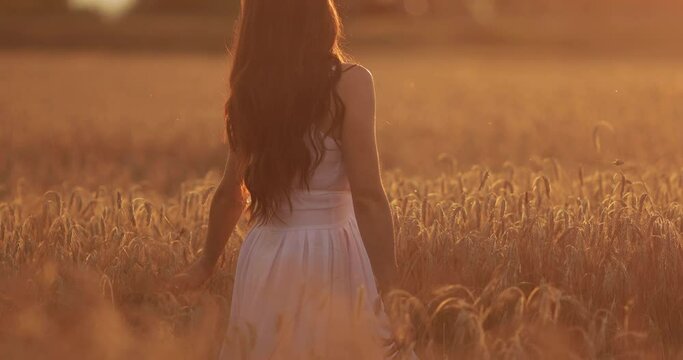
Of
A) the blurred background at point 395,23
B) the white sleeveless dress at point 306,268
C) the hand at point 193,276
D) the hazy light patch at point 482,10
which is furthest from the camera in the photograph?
the hazy light patch at point 482,10

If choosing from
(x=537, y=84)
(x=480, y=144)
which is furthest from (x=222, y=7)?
(x=480, y=144)

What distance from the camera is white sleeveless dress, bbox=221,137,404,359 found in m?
3.88

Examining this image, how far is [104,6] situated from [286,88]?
5301 cm

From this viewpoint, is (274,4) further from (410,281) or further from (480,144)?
(480,144)

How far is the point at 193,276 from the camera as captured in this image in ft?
13.6

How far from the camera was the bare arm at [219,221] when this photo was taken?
13.6 ft

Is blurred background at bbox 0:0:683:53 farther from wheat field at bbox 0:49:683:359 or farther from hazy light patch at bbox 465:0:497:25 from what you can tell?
wheat field at bbox 0:49:683:359

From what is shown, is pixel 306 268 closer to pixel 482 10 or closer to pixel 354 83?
pixel 354 83

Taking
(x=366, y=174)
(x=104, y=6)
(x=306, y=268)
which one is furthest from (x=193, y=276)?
(x=104, y=6)

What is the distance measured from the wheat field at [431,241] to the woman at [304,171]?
0.20 meters

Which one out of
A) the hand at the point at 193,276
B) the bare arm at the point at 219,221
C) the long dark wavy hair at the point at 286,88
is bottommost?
the hand at the point at 193,276

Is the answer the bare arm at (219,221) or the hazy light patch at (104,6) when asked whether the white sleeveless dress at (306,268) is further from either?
the hazy light patch at (104,6)

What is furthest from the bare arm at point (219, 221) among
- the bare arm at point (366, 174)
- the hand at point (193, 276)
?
the bare arm at point (366, 174)

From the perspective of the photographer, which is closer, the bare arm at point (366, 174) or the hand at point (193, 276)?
the bare arm at point (366, 174)
